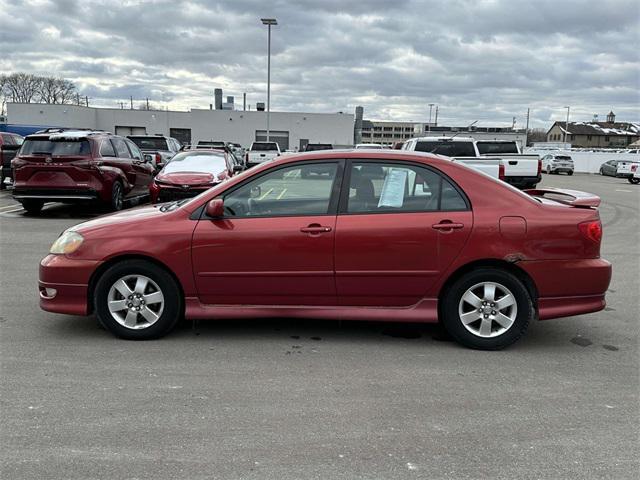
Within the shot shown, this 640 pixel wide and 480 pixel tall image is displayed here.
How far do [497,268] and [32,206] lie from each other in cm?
1136

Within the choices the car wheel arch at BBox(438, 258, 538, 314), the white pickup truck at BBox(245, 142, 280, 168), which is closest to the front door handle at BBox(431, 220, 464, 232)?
the car wheel arch at BBox(438, 258, 538, 314)

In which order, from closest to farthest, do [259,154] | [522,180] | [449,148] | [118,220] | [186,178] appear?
1. [118,220]
2. [186,178]
3. [449,148]
4. [522,180]
5. [259,154]

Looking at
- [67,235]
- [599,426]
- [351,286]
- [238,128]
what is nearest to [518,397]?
[599,426]

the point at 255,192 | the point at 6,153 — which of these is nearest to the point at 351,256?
the point at 255,192

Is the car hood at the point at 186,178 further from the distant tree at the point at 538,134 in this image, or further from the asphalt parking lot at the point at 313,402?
the distant tree at the point at 538,134

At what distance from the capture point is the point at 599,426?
3461mm

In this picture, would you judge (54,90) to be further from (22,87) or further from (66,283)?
(66,283)

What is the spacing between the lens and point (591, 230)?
15.1ft

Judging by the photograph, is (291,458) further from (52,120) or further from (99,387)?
(52,120)

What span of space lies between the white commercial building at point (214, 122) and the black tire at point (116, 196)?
46002 millimetres

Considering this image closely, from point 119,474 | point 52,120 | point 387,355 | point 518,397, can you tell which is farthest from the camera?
point 52,120

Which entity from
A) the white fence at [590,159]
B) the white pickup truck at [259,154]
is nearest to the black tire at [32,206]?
the white pickup truck at [259,154]

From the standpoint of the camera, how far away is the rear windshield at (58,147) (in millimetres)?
11695

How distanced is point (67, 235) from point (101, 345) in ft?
3.19
